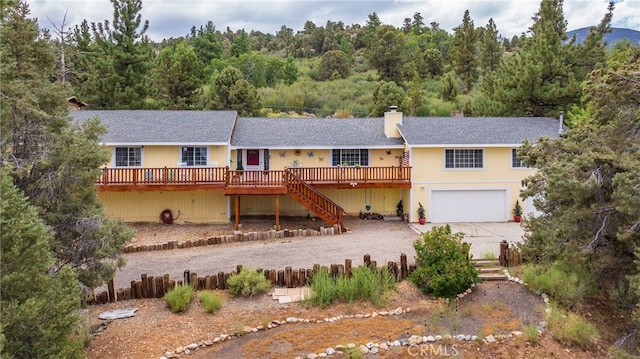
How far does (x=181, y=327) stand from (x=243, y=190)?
28.9ft

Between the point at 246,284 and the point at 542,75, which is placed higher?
the point at 542,75

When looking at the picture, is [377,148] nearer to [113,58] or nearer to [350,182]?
[350,182]

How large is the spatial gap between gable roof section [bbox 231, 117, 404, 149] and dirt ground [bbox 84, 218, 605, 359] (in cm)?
1006

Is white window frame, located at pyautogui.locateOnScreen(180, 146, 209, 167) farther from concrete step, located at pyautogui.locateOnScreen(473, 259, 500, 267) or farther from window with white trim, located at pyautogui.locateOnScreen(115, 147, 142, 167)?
concrete step, located at pyautogui.locateOnScreen(473, 259, 500, 267)

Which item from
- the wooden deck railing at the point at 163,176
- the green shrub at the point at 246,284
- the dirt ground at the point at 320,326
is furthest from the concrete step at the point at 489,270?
the wooden deck railing at the point at 163,176

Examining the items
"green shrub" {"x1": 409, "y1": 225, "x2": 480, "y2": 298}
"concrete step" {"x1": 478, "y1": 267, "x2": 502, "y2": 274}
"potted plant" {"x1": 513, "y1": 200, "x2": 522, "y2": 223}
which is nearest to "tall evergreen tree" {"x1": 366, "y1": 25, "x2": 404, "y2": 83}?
"potted plant" {"x1": 513, "y1": 200, "x2": 522, "y2": 223}

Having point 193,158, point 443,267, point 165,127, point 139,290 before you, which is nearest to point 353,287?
point 443,267

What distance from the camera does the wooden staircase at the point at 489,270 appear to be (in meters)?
12.1

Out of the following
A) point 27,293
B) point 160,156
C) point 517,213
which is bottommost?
point 517,213

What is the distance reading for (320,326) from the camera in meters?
9.61

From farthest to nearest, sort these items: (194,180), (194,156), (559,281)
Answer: (194,156)
(194,180)
(559,281)

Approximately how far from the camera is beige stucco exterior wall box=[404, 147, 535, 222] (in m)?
19.9

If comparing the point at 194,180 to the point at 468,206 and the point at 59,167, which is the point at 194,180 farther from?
the point at 468,206

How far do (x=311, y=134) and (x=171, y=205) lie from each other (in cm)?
780
